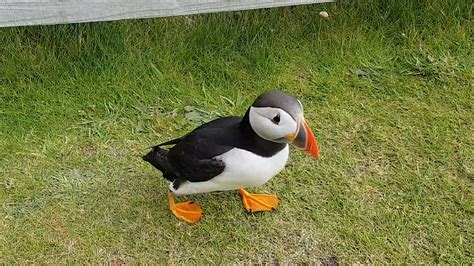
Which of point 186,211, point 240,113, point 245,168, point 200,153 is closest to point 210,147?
point 200,153

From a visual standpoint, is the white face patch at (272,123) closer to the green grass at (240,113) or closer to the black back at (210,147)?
the black back at (210,147)

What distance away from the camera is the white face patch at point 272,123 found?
2.46m

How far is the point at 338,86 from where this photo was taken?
3.75 m

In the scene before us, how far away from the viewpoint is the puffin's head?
246 cm

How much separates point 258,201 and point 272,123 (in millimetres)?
711

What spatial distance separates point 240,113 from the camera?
142 inches

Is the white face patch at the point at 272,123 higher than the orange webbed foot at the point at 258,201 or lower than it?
higher

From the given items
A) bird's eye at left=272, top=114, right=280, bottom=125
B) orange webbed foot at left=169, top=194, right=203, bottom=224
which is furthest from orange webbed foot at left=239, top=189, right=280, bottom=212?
bird's eye at left=272, top=114, right=280, bottom=125

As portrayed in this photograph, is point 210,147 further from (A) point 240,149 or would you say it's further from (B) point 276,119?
(B) point 276,119

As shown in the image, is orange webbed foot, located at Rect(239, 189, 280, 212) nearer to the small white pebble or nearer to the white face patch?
the white face patch

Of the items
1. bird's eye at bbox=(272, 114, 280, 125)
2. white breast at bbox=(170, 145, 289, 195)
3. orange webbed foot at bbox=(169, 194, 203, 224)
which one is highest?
bird's eye at bbox=(272, 114, 280, 125)

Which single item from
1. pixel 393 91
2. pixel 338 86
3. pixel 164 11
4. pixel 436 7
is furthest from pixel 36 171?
pixel 436 7

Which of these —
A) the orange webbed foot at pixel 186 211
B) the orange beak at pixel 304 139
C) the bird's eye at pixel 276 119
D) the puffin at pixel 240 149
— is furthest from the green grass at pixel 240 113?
the bird's eye at pixel 276 119

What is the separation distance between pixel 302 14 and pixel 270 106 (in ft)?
5.62
